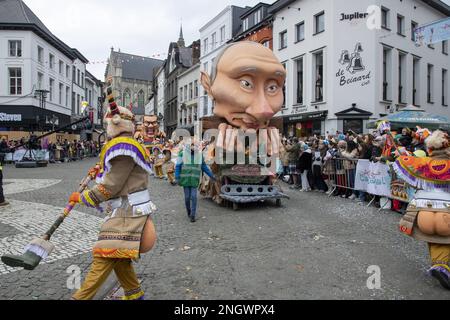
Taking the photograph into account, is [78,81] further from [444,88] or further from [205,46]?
[444,88]

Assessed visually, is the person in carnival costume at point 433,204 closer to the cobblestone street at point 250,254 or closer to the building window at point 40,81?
the cobblestone street at point 250,254

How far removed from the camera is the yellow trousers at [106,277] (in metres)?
2.97

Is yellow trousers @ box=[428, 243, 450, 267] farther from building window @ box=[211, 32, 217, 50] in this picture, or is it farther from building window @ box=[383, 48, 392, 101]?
building window @ box=[211, 32, 217, 50]

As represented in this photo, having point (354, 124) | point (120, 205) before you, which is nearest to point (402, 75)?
point (354, 124)

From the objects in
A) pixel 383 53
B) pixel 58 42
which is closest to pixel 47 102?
pixel 58 42

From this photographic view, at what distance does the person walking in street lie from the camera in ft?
22.9

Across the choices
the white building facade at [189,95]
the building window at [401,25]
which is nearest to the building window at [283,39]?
the building window at [401,25]

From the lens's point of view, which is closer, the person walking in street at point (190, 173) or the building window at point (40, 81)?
the person walking in street at point (190, 173)

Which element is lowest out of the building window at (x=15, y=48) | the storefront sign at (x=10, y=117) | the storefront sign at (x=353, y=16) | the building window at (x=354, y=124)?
the building window at (x=354, y=124)

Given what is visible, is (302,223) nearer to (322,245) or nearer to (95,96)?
(322,245)

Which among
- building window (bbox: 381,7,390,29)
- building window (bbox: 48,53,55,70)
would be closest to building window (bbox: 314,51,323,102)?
building window (bbox: 381,7,390,29)

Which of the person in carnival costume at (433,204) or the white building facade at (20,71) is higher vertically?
the white building facade at (20,71)

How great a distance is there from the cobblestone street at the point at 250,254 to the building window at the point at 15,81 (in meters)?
21.3
